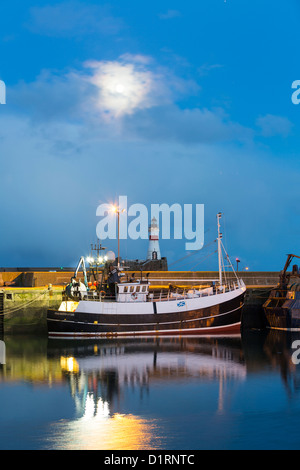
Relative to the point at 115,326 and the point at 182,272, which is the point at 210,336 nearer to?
the point at 115,326

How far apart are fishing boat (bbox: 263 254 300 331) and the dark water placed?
21.3ft

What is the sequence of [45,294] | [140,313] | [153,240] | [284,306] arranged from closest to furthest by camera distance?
[140,313] → [45,294] → [284,306] → [153,240]

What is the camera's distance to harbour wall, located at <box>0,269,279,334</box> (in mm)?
35719

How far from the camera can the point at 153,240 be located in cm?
6462

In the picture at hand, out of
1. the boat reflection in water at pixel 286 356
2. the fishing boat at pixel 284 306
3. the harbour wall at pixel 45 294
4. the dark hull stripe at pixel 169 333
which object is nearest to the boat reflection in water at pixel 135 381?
the dark hull stripe at pixel 169 333

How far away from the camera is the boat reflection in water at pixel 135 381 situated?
47.8ft

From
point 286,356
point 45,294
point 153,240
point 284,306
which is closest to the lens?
point 286,356

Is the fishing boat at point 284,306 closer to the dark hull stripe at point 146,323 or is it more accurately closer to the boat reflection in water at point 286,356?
the boat reflection in water at point 286,356

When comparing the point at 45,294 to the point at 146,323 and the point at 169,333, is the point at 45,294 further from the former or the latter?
the point at 169,333

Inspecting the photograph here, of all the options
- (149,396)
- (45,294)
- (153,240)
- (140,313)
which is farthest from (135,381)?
(153,240)

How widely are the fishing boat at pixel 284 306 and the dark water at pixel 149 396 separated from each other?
6496 millimetres

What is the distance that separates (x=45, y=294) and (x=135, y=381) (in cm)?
1641

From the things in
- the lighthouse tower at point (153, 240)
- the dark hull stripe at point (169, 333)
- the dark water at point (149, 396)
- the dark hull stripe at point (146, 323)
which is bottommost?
the dark water at point (149, 396)

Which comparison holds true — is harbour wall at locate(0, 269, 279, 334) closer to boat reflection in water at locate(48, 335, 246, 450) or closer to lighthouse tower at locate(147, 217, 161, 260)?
boat reflection in water at locate(48, 335, 246, 450)
